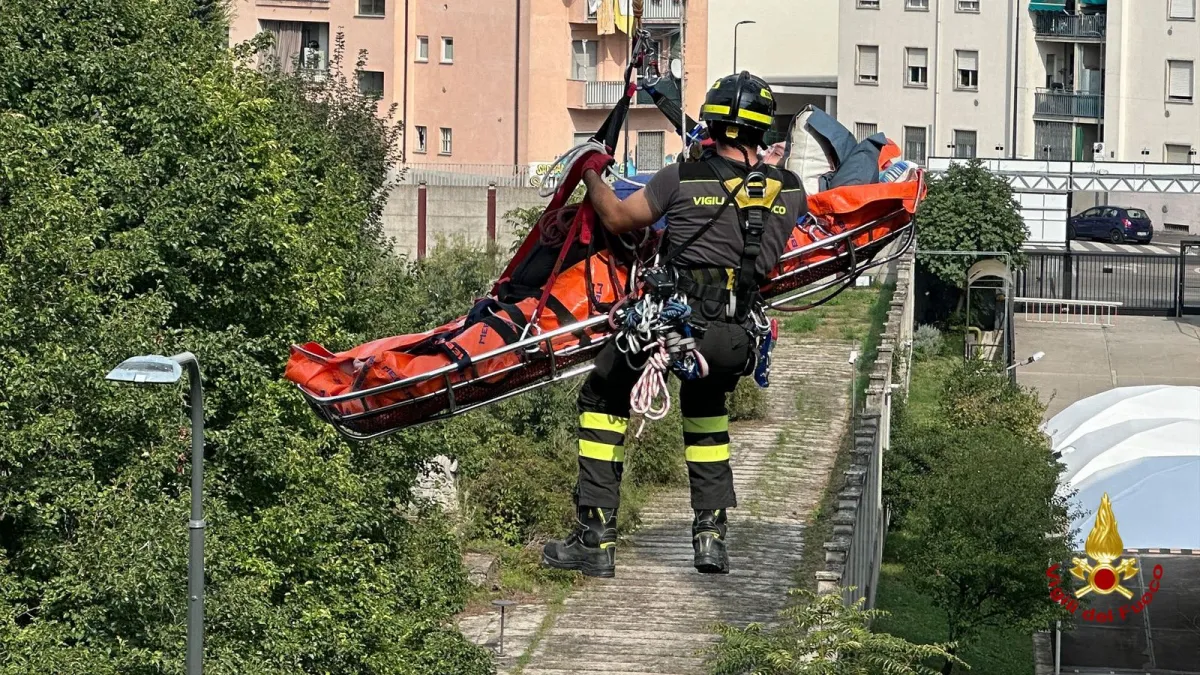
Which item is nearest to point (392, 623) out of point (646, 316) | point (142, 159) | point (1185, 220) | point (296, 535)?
point (296, 535)

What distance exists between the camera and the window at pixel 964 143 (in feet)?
232

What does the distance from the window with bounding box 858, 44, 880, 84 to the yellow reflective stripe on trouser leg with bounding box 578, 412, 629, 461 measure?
60509 millimetres

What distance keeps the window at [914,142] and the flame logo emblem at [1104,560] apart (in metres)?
35.4

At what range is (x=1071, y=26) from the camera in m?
71.1

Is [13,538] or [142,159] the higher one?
[142,159]

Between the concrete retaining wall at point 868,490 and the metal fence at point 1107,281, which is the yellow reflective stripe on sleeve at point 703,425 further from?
the metal fence at point 1107,281

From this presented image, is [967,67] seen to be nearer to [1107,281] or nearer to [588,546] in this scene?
[1107,281]

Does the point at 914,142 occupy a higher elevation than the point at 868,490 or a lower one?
higher

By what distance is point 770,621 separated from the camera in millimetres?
39812

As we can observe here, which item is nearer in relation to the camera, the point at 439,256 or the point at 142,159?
the point at 142,159

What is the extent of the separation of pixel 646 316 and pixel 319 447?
17.6 meters

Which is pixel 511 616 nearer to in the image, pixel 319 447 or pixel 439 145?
pixel 319 447

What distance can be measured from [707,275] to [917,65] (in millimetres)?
61010

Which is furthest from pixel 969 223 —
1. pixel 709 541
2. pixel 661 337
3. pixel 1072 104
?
pixel 661 337
